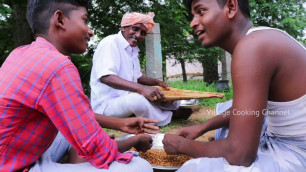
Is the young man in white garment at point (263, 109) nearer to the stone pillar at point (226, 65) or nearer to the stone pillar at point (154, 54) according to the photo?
the stone pillar at point (154, 54)

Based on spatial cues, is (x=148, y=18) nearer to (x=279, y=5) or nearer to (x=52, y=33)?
(x=52, y=33)

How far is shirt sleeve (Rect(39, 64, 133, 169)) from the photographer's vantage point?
137 centimetres

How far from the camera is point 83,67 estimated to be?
7785 mm

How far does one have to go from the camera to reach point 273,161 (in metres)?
1.49

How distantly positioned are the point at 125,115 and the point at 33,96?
259cm

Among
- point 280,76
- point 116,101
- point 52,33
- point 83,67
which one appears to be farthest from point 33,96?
point 83,67

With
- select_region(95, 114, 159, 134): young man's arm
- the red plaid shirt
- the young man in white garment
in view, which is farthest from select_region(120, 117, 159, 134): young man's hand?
the red plaid shirt

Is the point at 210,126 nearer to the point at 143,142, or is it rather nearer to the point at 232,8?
the point at 143,142

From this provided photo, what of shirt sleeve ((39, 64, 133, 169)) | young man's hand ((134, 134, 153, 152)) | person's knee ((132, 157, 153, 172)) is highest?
shirt sleeve ((39, 64, 133, 169))

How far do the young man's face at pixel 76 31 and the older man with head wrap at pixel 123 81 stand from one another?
73.3 inches

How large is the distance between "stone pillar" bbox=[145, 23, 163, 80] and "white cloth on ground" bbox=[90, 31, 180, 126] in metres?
2.43

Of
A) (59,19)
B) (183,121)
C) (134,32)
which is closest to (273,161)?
(59,19)

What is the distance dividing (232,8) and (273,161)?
38.2 inches

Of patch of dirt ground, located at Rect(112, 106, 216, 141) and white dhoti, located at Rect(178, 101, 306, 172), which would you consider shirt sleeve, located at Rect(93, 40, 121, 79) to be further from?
white dhoti, located at Rect(178, 101, 306, 172)
